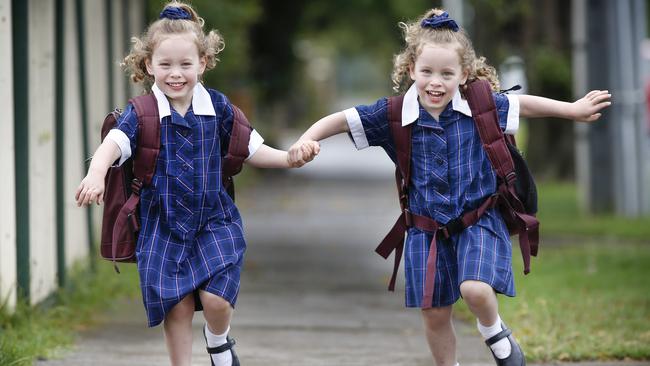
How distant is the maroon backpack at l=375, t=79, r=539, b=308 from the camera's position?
16.3 ft

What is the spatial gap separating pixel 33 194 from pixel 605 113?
8.72m

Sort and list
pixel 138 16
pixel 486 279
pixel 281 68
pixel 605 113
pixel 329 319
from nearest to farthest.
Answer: pixel 486 279, pixel 329 319, pixel 138 16, pixel 605 113, pixel 281 68

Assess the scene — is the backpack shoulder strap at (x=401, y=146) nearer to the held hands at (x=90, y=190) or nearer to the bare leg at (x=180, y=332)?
the bare leg at (x=180, y=332)

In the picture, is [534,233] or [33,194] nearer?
[534,233]

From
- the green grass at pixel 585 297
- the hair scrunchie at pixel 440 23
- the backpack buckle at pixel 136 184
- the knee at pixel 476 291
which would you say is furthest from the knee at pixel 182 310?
the green grass at pixel 585 297

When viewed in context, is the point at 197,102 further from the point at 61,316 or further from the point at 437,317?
the point at 61,316

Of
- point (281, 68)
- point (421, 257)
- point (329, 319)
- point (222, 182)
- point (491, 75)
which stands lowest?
point (329, 319)

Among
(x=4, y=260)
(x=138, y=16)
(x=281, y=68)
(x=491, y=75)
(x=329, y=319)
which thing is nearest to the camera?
(x=491, y=75)

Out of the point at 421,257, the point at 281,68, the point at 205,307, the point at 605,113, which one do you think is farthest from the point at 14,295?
the point at 281,68

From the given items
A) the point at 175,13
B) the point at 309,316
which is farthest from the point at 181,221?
the point at 309,316

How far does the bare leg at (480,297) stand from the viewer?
4.82 m

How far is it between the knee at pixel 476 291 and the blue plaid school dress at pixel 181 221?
35.7 inches

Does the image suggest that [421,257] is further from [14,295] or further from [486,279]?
[14,295]

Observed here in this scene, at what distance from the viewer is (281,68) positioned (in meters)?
27.6
